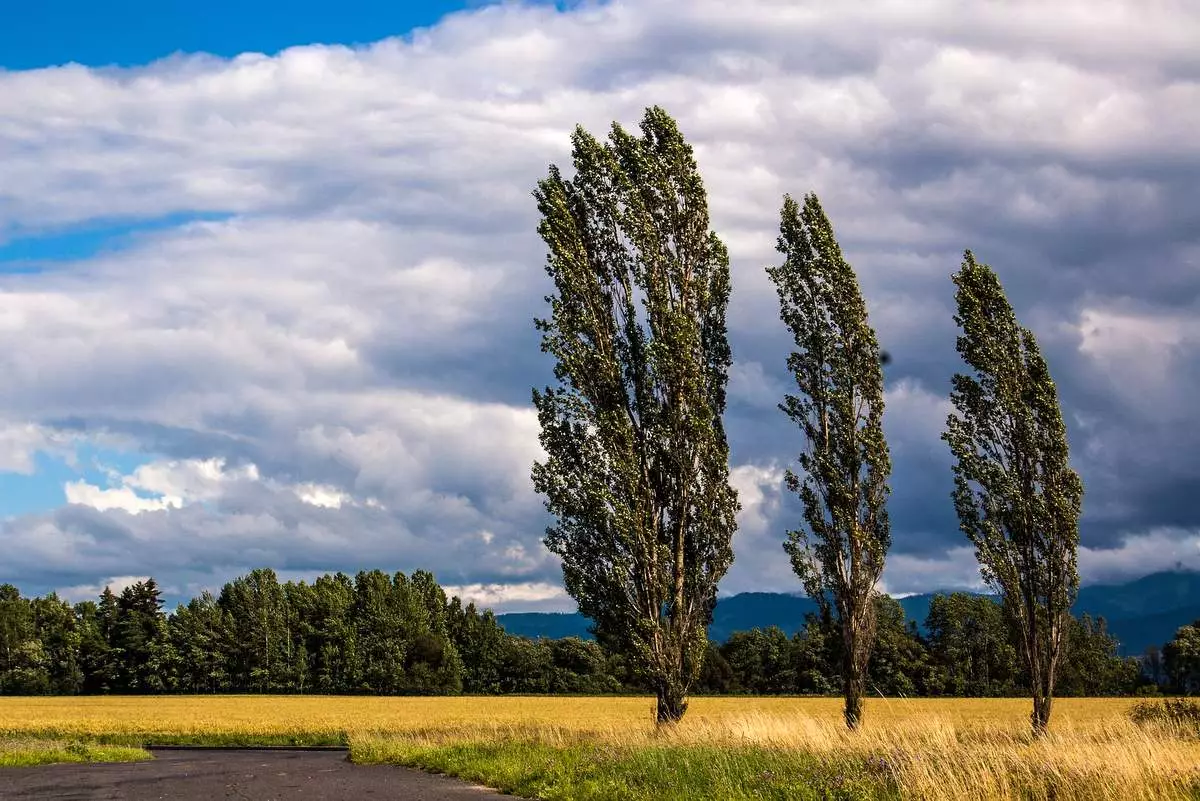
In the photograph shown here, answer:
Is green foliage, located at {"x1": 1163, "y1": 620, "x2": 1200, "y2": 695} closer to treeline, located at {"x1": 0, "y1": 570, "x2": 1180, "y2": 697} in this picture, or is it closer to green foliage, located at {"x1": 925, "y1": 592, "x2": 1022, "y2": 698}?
treeline, located at {"x1": 0, "y1": 570, "x2": 1180, "y2": 697}

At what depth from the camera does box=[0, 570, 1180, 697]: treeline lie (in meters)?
101

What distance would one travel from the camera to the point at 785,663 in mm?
104688

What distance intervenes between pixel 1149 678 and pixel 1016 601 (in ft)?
259

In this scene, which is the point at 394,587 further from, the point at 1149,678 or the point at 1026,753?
the point at 1026,753

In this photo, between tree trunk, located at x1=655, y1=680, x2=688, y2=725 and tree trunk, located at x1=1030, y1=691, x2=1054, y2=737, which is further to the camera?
tree trunk, located at x1=1030, y1=691, x2=1054, y2=737

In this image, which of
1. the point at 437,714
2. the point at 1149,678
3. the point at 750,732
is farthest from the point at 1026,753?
the point at 1149,678

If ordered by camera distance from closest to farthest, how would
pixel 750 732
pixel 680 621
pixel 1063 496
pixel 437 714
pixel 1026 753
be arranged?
pixel 1026 753 → pixel 750 732 → pixel 680 621 → pixel 1063 496 → pixel 437 714

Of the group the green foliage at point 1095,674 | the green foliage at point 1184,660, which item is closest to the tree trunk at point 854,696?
the green foliage at point 1095,674

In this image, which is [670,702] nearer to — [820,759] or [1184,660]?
[820,759]

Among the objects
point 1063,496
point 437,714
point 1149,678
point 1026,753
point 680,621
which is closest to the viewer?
point 1026,753

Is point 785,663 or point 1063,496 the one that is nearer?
point 1063,496

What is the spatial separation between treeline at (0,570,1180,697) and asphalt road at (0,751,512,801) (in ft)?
247

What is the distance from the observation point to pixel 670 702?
32.8 meters

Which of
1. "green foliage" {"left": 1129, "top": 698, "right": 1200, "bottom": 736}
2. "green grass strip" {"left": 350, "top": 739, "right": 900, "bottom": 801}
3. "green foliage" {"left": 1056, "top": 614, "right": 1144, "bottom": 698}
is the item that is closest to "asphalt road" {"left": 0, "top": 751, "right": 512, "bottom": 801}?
"green grass strip" {"left": 350, "top": 739, "right": 900, "bottom": 801}
